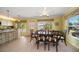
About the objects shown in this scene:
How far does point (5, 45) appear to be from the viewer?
2.73 metres

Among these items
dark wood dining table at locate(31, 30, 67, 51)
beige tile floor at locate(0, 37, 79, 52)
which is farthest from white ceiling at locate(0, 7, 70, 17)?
beige tile floor at locate(0, 37, 79, 52)

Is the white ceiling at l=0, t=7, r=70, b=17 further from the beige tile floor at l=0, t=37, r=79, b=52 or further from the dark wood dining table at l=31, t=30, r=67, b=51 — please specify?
the beige tile floor at l=0, t=37, r=79, b=52

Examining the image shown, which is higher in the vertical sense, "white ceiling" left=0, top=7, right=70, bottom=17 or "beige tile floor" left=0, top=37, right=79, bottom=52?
"white ceiling" left=0, top=7, right=70, bottom=17

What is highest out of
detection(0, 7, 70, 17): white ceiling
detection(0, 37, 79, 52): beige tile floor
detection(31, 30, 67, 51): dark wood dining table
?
detection(0, 7, 70, 17): white ceiling

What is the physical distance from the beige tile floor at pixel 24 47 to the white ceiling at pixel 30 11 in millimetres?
742

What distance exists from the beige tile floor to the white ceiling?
0.74m

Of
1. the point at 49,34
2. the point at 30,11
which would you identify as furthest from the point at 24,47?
the point at 30,11

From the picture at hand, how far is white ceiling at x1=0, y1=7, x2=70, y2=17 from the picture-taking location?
2.69m

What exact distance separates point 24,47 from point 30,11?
3.49 feet

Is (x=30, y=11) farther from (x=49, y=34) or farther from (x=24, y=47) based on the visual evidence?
(x=24, y=47)

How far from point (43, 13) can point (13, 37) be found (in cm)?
120

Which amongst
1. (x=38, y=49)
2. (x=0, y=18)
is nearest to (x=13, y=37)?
(x=0, y=18)

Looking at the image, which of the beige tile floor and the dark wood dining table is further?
the dark wood dining table
